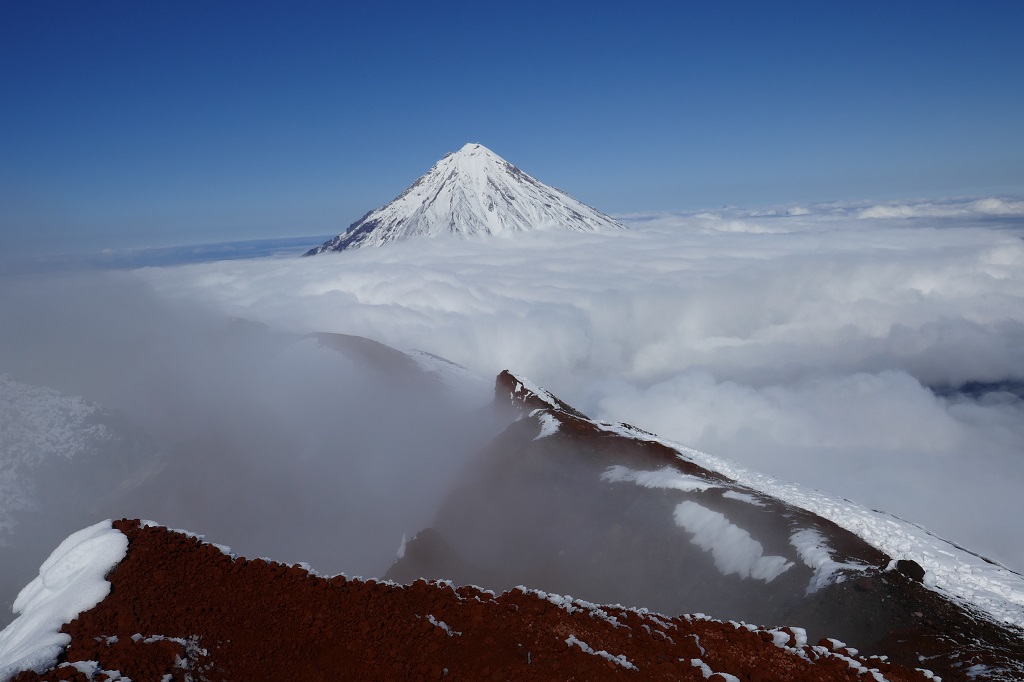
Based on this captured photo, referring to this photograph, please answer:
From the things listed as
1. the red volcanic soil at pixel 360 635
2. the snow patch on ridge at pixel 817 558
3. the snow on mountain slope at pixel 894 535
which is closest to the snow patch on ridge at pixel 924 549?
the snow on mountain slope at pixel 894 535

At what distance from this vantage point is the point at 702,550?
28.6m

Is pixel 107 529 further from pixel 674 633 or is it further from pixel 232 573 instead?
pixel 674 633

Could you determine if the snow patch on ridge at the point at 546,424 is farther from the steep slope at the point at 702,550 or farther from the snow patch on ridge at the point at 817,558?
the snow patch on ridge at the point at 817,558

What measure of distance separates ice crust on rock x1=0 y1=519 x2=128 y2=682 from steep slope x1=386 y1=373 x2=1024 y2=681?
21.7 metres

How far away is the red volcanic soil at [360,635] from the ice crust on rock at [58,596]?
12.0 inches

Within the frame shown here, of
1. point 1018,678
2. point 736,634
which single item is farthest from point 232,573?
point 1018,678

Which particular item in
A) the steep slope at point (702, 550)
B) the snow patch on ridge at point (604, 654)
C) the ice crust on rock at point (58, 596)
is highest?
the ice crust on rock at point (58, 596)

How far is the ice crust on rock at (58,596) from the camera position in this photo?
9.88 m

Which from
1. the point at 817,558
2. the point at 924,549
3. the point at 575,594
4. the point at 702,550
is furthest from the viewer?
the point at 575,594

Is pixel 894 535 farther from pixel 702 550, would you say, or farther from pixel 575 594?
pixel 575 594

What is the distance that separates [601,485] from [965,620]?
21.8m

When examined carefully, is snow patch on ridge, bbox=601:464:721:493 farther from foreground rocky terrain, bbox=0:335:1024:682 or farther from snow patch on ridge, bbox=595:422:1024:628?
snow patch on ridge, bbox=595:422:1024:628

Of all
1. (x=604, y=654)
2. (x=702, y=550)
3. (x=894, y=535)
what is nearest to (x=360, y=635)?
(x=604, y=654)

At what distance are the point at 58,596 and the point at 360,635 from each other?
6775 millimetres
